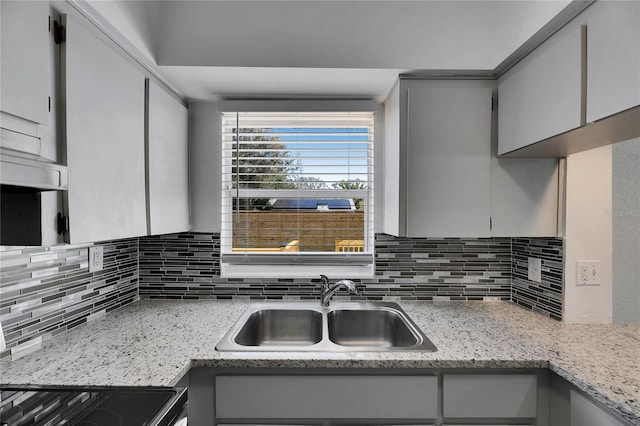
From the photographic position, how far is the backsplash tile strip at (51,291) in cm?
119

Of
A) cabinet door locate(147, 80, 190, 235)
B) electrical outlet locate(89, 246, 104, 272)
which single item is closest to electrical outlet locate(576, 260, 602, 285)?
cabinet door locate(147, 80, 190, 235)

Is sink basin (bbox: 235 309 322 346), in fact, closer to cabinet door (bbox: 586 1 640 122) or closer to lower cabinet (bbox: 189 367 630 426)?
lower cabinet (bbox: 189 367 630 426)

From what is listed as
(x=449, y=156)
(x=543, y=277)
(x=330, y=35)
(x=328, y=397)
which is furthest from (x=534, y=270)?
(x=330, y=35)

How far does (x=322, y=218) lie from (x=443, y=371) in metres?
1.08

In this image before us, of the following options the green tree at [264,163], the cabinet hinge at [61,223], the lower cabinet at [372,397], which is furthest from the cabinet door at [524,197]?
the cabinet hinge at [61,223]

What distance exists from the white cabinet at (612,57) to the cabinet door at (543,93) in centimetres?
5

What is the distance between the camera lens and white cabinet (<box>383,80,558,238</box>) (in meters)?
1.63

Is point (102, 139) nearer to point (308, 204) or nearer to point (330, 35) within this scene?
point (330, 35)

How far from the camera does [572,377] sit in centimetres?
107

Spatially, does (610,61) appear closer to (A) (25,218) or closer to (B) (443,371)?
(B) (443,371)

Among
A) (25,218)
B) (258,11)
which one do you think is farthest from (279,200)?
(25,218)

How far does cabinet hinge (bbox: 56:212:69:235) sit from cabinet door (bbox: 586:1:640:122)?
1.63m

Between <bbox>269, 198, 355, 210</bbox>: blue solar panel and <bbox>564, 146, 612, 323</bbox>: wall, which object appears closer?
<bbox>564, 146, 612, 323</bbox>: wall

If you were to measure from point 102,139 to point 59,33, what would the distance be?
320 millimetres
